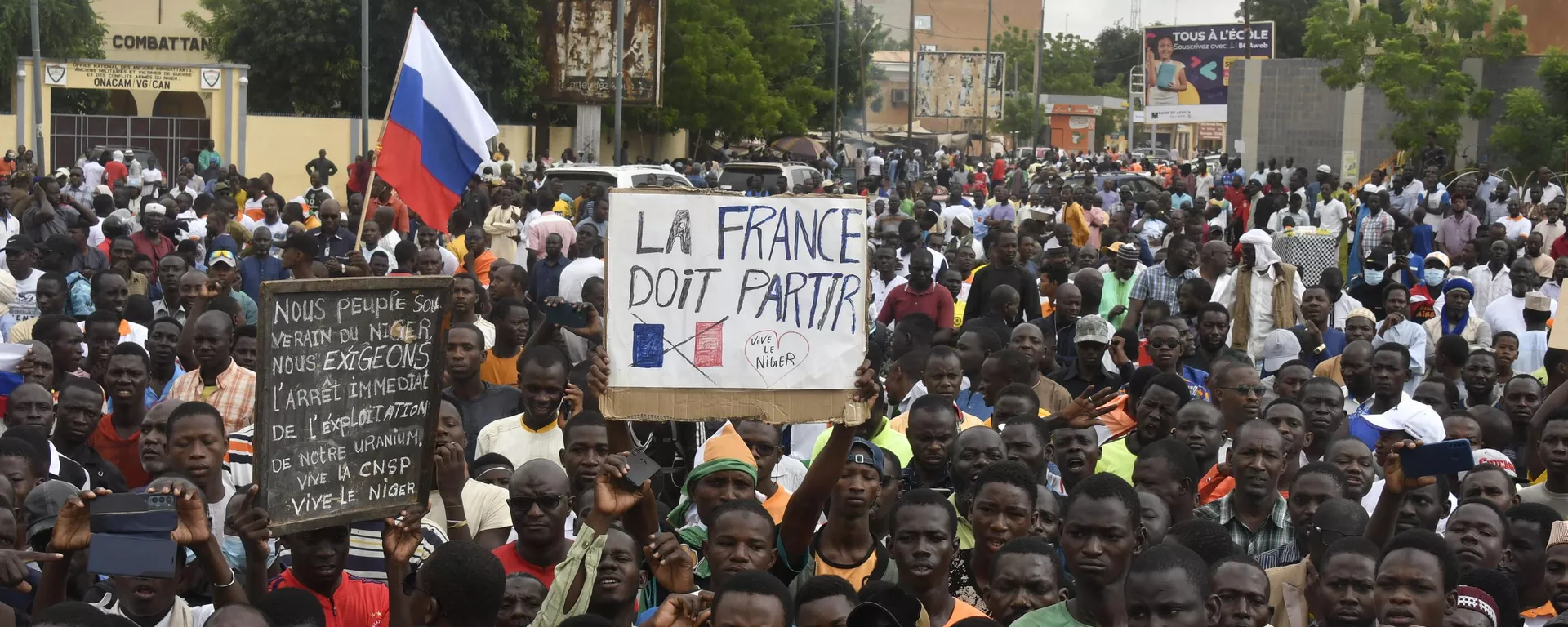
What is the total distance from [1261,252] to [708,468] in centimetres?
656

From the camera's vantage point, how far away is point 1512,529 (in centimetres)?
612

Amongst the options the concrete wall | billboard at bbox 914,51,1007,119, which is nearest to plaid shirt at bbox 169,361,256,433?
the concrete wall

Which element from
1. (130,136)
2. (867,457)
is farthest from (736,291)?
(130,136)

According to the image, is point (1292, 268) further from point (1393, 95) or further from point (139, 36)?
point (139, 36)

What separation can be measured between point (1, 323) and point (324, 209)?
3863 mm

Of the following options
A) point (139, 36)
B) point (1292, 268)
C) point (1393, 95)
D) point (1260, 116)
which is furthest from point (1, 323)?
point (139, 36)

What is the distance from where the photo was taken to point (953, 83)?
60.4 metres

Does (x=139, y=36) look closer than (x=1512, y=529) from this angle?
No

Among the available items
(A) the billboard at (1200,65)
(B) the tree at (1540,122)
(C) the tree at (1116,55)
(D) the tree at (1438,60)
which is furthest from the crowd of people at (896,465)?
(C) the tree at (1116,55)

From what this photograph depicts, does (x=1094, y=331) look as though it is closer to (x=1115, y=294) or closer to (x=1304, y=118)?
(x=1115, y=294)

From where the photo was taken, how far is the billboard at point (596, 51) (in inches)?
1478

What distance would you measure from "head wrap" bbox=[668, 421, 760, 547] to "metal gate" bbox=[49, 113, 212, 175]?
3000 cm

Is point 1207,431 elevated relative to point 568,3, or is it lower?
lower

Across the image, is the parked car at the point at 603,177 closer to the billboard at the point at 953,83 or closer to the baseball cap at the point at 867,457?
the baseball cap at the point at 867,457
